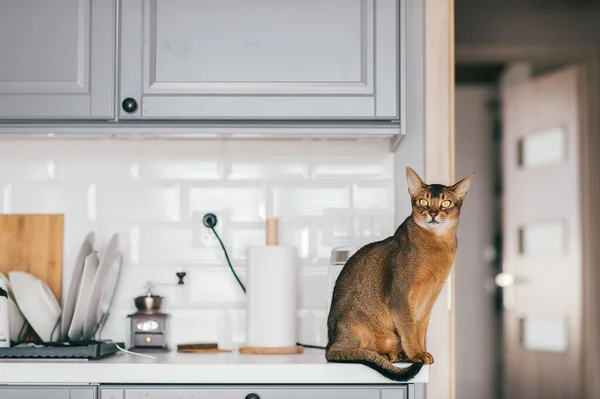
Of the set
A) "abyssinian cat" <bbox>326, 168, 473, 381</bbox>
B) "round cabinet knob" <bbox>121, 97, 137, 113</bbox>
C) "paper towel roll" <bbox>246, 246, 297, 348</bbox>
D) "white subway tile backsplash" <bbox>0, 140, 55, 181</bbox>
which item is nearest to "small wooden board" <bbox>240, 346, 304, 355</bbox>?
"paper towel roll" <bbox>246, 246, 297, 348</bbox>

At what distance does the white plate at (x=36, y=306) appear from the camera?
2.61 meters

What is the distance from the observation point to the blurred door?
2545 millimetres

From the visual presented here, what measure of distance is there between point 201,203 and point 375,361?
3.08 ft

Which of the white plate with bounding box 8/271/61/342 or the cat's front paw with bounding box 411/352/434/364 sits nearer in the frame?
the cat's front paw with bounding box 411/352/434/364

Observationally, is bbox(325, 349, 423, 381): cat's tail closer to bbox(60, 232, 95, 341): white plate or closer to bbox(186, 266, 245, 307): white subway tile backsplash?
bbox(186, 266, 245, 307): white subway tile backsplash

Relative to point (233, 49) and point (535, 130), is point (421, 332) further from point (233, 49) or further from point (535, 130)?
point (233, 49)

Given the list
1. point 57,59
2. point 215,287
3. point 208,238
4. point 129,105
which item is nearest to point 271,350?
point 215,287

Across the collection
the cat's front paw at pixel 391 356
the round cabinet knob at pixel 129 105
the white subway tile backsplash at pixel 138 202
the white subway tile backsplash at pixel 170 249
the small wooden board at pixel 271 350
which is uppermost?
the round cabinet knob at pixel 129 105

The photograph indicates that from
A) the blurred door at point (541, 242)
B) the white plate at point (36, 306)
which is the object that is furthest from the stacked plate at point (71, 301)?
the blurred door at point (541, 242)

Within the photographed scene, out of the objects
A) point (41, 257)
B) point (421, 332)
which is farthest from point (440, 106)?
point (41, 257)

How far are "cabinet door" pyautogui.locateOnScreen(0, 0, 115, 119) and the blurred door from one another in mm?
1217

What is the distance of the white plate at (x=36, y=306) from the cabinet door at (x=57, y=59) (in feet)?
1.71

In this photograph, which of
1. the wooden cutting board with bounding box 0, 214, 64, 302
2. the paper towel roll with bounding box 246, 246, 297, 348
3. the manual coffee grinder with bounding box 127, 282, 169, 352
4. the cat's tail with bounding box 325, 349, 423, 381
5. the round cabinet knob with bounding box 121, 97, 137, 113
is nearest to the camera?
the cat's tail with bounding box 325, 349, 423, 381

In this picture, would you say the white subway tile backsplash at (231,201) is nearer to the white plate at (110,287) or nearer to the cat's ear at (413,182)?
the white plate at (110,287)
